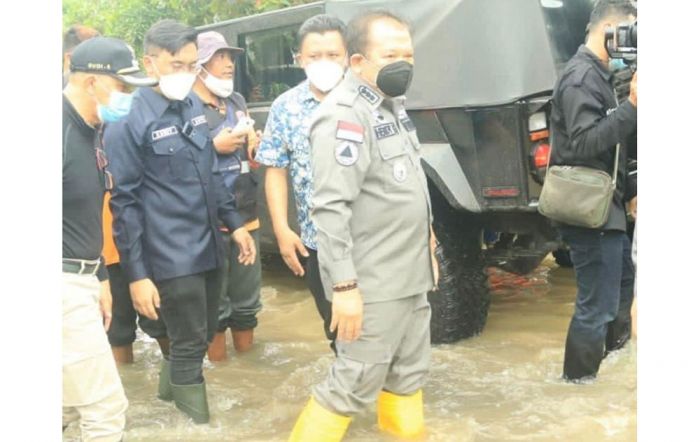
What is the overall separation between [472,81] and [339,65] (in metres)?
0.78

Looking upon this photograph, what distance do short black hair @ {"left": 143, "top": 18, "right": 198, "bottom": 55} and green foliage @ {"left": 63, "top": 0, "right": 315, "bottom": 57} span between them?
10.8ft

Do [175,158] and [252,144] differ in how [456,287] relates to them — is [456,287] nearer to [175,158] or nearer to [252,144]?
[252,144]

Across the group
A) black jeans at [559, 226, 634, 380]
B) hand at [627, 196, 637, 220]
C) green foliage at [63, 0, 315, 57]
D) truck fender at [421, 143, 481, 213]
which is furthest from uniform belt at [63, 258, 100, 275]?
green foliage at [63, 0, 315, 57]

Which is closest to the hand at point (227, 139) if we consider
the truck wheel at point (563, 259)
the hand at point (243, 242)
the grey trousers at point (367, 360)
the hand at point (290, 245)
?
the hand at point (243, 242)

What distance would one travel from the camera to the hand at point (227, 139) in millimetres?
4109

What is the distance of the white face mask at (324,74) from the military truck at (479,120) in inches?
28.2

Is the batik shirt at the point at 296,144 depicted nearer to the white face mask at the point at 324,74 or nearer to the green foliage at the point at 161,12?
the white face mask at the point at 324,74

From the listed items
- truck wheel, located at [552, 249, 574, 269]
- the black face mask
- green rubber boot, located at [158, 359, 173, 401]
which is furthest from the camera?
truck wheel, located at [552, 249, 574, 269]

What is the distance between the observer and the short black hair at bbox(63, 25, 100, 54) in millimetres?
4324

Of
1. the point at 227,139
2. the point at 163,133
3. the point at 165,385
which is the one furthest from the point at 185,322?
the point at 227,139

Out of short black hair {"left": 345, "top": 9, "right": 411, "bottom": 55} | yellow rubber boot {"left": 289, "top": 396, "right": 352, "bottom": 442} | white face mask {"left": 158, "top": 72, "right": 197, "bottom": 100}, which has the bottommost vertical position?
yellow rubber boot {"left": 289, "top": 396, "right": 352, "bottom": 442}

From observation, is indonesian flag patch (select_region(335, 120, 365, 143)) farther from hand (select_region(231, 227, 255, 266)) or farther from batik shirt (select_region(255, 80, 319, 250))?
hand (select_region(231, 227, 255, 266))
